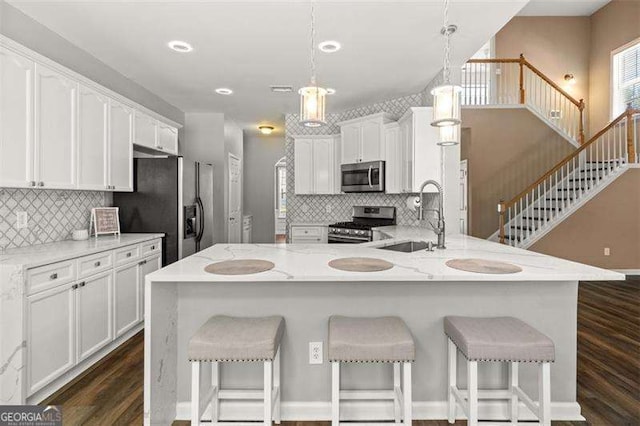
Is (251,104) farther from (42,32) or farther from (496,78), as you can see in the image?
(496,78)

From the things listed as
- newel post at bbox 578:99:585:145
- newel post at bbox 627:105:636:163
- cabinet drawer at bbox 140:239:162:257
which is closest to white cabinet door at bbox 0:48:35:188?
cabinet drawer at bbox 140:239:162:257

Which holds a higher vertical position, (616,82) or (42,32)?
(616,82)

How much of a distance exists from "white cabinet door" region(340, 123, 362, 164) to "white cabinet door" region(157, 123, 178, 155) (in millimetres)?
2382

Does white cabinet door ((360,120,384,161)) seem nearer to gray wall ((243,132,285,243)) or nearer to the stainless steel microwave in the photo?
the stainless steel microwave

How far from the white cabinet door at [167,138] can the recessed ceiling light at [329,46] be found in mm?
2253

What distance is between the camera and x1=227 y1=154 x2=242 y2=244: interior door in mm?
6539

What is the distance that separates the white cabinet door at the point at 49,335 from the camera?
2152 millimetres

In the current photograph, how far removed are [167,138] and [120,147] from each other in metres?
1.15

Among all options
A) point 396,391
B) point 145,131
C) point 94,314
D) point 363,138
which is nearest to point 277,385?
point 396,391

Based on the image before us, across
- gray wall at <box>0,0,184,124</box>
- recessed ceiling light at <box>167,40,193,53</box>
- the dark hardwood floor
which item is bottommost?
the dark hardwood floor

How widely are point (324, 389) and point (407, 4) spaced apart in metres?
2.68

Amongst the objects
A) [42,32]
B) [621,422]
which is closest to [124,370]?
[42,32]

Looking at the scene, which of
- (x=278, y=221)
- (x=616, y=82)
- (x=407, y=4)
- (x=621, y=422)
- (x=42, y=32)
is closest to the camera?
(x=621, y=422)

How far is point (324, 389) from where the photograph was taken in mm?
2070
